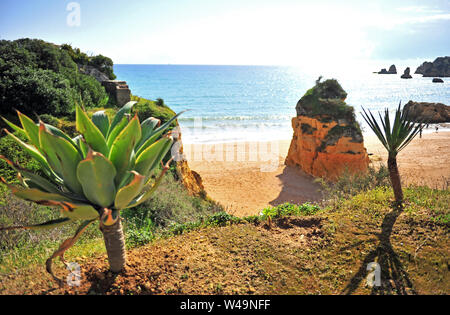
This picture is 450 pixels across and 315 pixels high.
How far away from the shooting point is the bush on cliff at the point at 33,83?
408 inches

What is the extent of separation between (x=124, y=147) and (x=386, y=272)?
283 cm

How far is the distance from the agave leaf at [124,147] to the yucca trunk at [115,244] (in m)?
0.41

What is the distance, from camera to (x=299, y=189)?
1438cm

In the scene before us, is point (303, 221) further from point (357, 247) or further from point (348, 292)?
point (348, 292)

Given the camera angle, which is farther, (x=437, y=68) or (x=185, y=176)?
(x=437, y=68)

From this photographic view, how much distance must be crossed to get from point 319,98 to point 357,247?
45.9ft

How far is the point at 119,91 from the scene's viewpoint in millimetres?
15273

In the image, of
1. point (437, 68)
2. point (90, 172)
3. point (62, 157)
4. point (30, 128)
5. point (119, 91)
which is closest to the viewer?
point (90, 172)

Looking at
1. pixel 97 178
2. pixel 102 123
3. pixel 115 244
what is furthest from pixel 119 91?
pixel 97 178

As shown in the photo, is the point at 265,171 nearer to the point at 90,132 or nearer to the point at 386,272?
the point at 386,272

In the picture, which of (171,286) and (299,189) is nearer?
(171,286)

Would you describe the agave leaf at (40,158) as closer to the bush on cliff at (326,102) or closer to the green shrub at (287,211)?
the green shrub at (287,211)
